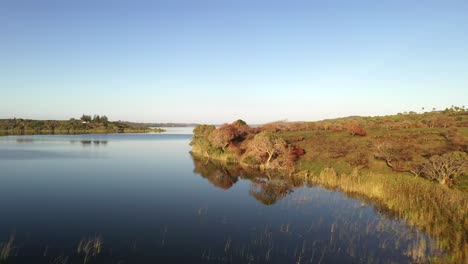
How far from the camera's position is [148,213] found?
22.0 metres

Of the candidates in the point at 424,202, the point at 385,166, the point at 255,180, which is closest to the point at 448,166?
the point at 424,202

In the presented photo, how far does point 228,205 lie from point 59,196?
1441cm

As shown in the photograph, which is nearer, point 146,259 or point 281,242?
point 146,259

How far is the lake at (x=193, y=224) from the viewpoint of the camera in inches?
592

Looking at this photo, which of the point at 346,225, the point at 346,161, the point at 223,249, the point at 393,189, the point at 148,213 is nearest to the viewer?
the point at 223,249

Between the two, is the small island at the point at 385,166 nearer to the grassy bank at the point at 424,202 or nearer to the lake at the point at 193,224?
the grassy bank at the point at 424,202

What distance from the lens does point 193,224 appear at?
19.7m

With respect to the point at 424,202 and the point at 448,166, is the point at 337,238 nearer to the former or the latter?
the point at 424,202

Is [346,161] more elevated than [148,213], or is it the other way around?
[346,161]

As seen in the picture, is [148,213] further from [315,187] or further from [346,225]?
[315,187]

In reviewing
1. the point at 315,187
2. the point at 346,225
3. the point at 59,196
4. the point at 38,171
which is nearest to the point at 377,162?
the point at 315,187

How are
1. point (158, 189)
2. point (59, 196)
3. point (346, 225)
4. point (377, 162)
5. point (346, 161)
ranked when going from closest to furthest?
point (346, 225)
point (59, 196)
point (158, 189)
point (377, 162)
point (346, 161)

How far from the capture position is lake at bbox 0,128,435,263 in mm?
15047

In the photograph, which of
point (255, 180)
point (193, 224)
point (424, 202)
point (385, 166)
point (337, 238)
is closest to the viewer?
point (337, 238)
